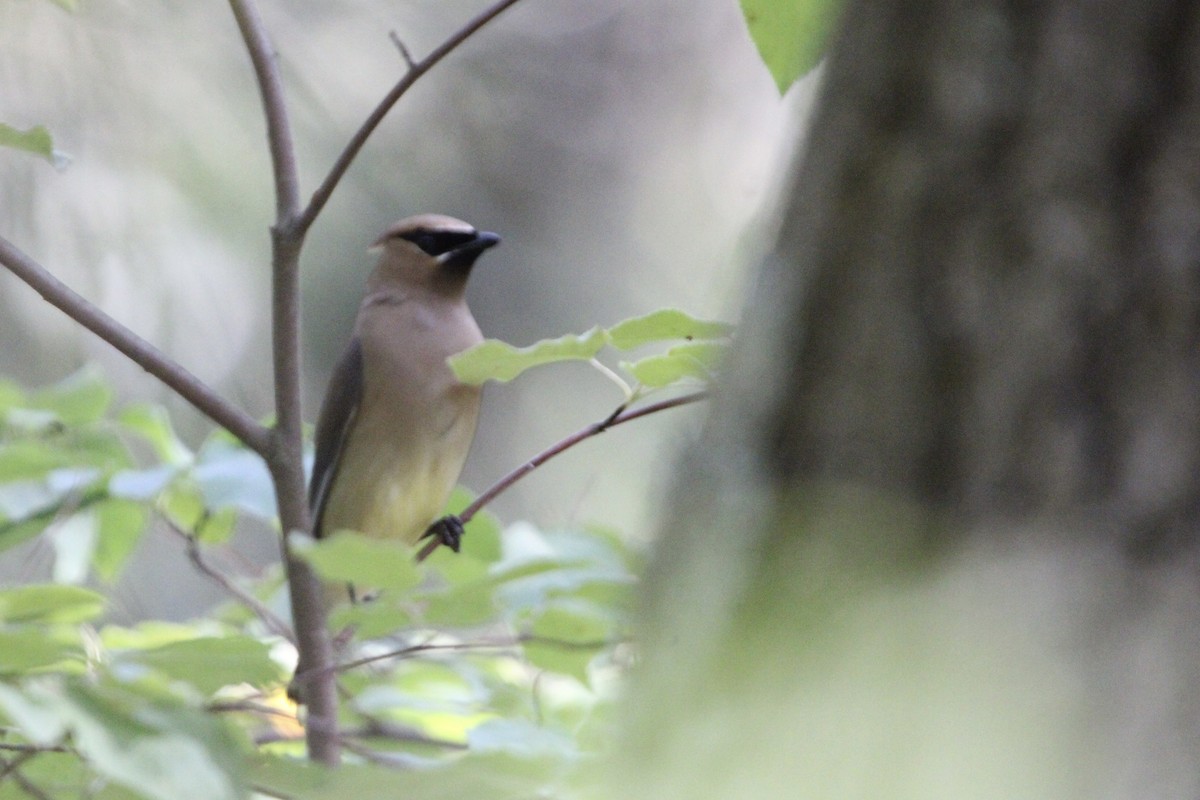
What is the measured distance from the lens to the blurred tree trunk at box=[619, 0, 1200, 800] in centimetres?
55

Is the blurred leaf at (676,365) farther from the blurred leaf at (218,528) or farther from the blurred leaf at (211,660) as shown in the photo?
the blurred leaf at (218,528)

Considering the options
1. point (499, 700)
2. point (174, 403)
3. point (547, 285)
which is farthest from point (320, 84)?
point (547, 285)

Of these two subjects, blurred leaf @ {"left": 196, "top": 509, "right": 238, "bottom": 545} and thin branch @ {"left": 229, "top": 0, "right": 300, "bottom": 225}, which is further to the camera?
blurred leaf @ {"left": 196, "top": 509, "right": 238, "bottom": 545}

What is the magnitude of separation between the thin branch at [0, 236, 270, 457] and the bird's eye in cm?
169

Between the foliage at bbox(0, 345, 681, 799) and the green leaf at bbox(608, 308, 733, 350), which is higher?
the green leaf at bbox(608, 308, 733, 350)

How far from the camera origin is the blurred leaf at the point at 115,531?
73.1 inches

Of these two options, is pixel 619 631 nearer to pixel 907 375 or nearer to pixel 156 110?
pixel 907 375

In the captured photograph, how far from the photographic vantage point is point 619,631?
1.11 metres

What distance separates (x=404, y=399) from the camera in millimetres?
3035

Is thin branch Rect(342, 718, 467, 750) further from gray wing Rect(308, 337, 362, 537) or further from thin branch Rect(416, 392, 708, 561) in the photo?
gray wing Rect(308, 337, 362, 537)

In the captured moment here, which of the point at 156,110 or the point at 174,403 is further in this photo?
the point at 174,403

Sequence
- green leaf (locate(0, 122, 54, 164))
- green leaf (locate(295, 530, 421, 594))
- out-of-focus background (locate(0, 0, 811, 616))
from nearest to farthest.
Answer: green leaf (locate(295, 530, 421, 594)) → green leaf (locate(0, 122, 54, 164)) → out-of-focus background (locate(0, 0, 811, 616))

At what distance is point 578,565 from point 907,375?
1.97 ft

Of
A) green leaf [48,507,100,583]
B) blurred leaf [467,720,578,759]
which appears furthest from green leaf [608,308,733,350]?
green leaf [48,507,100,583]
